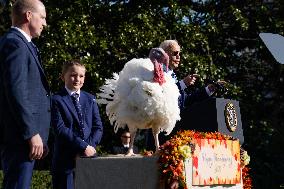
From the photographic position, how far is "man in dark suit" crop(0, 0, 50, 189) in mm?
3555

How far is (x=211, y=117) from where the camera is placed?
231 inches

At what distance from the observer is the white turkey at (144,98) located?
405 centimetres

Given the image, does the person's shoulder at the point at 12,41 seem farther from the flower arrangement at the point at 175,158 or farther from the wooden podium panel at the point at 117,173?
the flower arrangement at the point at 175,158

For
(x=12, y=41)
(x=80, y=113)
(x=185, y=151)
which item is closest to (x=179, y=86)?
(x=80, y=113)

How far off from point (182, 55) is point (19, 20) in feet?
28.7

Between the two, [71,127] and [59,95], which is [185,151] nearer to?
[71,127]

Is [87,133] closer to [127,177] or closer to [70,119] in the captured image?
[70,119]

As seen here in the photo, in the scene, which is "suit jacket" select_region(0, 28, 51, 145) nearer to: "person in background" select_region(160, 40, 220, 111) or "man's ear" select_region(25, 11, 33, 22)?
"man's ear" select_region(25, 11, 33, 22)

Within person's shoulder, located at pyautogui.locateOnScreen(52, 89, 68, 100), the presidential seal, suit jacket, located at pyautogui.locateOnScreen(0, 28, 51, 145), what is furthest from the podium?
suit jacket, located at pyautogui.locateOnScreen(0, 28, 51, 145)

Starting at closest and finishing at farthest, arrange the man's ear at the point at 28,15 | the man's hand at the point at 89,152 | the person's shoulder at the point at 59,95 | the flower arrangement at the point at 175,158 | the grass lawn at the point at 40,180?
the man's ear at the point at 28,15 < the flower arrangement at the point at 175,158 < the man's hand at the point at 89,152 < the person's shoulder at the point at 59,95 < the grass lawn at the point at 40,180

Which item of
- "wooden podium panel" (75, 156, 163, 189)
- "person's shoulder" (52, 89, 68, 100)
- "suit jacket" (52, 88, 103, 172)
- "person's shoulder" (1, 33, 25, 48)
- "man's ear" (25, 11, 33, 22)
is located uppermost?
"man's ear" (25, 11, 33, 22)

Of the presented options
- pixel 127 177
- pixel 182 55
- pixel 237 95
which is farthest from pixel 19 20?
pixel 237 95

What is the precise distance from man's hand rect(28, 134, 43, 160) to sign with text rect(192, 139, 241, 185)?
1.14 meters

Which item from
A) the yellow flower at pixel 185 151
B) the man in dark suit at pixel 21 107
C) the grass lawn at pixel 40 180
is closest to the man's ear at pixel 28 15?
the man in dark suit at pixel 21 107
